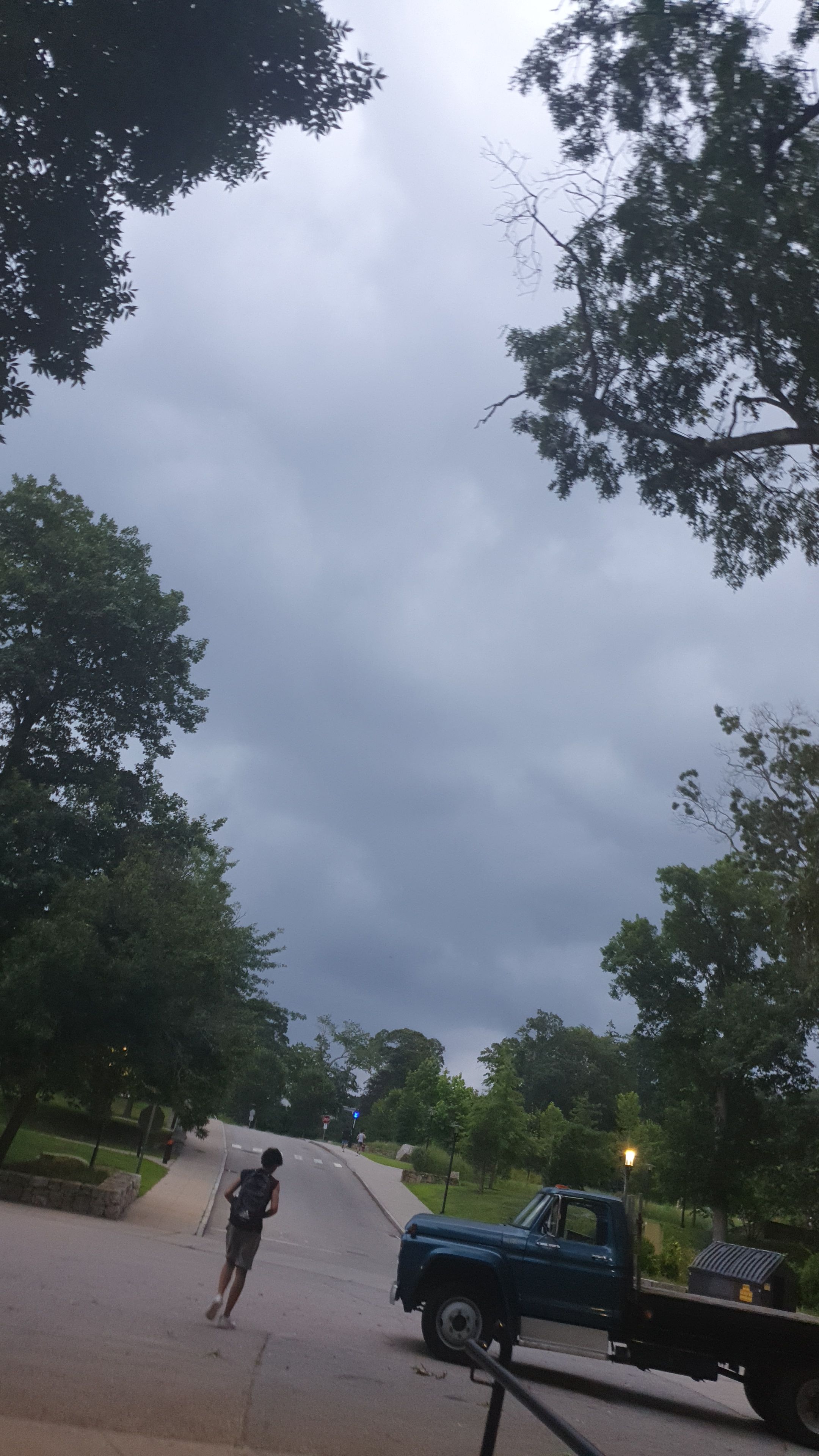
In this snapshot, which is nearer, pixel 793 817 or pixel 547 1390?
pixel 547 1390

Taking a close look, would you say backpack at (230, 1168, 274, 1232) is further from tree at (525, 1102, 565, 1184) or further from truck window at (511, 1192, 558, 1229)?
tree at (525, 1102, 565, 1184)

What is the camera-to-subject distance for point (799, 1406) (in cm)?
989

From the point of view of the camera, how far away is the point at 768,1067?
39969 mm

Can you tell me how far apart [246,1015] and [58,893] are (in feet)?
16.7

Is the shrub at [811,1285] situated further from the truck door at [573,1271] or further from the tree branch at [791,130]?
the tree branch at [791,130]

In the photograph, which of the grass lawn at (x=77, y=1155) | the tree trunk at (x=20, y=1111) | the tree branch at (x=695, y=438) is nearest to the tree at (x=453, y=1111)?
the grass lawn at (x=77, y=1155)

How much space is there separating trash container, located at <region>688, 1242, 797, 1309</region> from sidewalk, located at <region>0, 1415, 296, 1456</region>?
695 cm

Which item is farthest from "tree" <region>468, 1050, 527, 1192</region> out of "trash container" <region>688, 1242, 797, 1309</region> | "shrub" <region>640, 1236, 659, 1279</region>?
"trash container" <region>688, 1242, 797, 1309</region>

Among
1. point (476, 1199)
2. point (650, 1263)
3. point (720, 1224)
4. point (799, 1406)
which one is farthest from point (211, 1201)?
point (720, 1224)

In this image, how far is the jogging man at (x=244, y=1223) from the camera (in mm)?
9203

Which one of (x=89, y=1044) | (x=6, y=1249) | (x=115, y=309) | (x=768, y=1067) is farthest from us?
(x=768, y=1067)

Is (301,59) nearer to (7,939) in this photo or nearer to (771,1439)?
(771,1439)

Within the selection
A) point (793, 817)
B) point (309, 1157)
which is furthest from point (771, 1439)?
point (309, 1157)

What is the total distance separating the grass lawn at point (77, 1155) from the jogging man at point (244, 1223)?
42.4 ft
